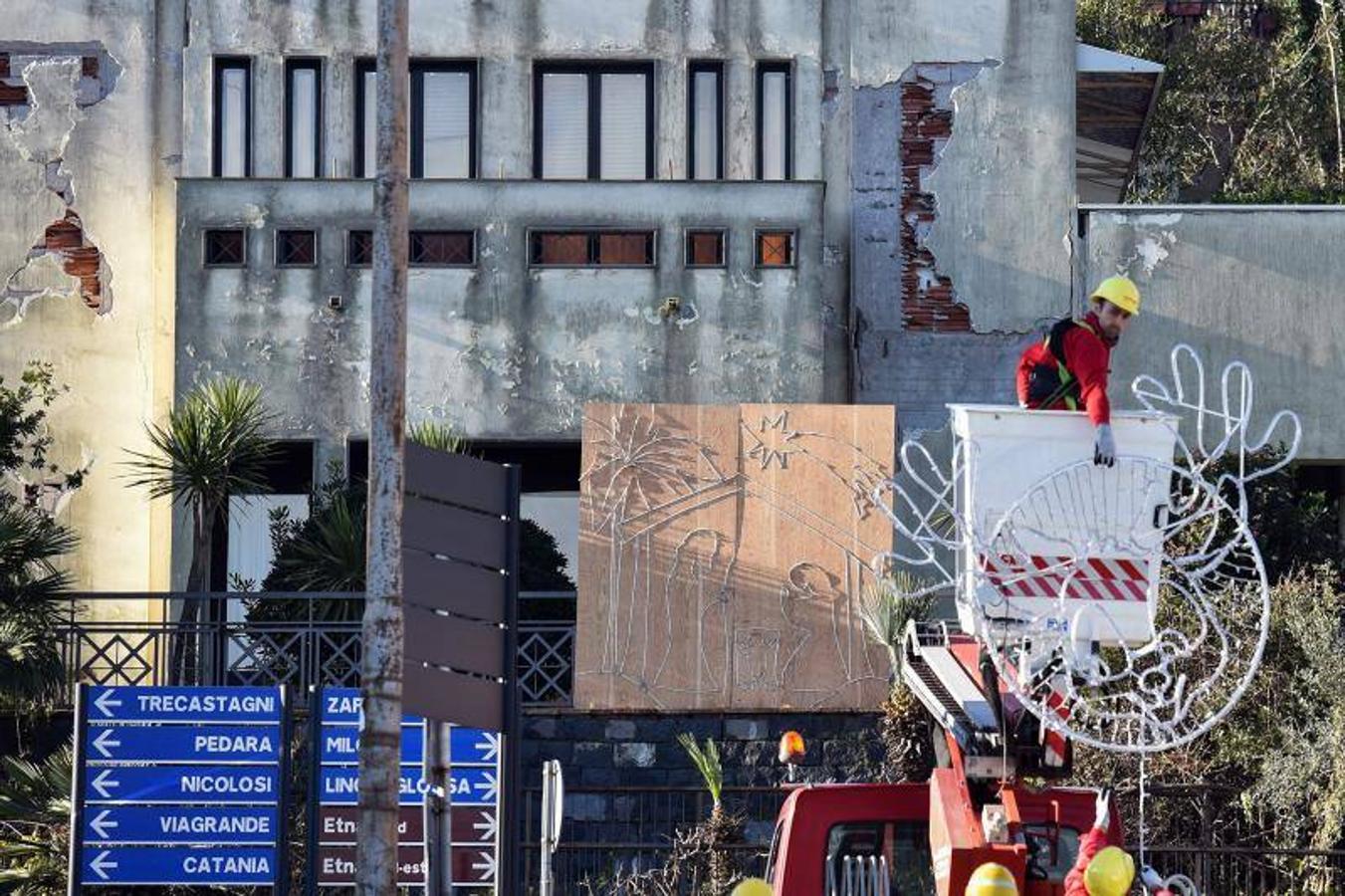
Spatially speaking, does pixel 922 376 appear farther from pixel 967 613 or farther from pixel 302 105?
pixel 967 613

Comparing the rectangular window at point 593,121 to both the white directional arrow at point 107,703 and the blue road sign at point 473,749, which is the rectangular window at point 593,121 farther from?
the white directional arrow at point 107,703

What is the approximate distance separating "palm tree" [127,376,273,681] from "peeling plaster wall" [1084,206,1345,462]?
8.75 metres

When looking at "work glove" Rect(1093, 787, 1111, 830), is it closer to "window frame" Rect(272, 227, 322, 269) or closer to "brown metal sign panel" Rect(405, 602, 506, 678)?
"brown metal sign panel" Rect(405, 602, 506, 678)

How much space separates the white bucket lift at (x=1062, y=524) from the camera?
45.9 feet

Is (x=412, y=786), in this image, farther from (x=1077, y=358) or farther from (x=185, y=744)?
(x=1077, y=358)

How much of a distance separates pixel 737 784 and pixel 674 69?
26.3ft

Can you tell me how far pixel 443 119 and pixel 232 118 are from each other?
2150 millimetres

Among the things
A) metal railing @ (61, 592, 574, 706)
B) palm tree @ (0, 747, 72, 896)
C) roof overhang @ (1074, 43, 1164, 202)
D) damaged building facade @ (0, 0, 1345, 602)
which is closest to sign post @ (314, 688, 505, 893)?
palm tree @ (0, 747, 72, 896)

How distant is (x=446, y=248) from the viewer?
29.7 metres

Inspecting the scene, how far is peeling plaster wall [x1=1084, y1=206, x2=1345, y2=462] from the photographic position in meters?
29.8

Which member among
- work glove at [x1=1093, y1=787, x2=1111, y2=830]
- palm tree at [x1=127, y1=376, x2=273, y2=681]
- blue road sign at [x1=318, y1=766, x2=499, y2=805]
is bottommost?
work glove at [x1=1093, y1=787, x2=1111, y2=830]

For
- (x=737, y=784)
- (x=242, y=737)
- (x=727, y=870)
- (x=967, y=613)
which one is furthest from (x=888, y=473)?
(x=967, y=613)

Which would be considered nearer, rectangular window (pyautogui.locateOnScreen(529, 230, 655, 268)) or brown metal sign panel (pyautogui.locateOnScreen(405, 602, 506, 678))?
brown metal sign panel (pyautogui.locateOnScreen(405, 602, 506, 678))

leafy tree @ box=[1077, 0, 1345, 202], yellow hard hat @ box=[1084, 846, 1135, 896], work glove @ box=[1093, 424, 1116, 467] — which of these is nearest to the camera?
yellow hard hat @ box=[1084, 846, 1135, 896]
